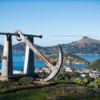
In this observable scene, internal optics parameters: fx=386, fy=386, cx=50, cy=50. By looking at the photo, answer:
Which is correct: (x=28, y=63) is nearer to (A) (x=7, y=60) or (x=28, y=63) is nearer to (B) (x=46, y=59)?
(A) (x=7, y=60)

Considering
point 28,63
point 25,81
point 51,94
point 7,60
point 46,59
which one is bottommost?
point 51,94

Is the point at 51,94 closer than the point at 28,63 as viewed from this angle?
Yes

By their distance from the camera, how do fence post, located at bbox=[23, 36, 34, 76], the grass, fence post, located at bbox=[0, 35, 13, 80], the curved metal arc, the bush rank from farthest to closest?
fence post, located at bbox=[23, 36, 34, 76], fence post, located at bbox=[0, 35, 13, 80], the curved metal arc, the bush, the grass

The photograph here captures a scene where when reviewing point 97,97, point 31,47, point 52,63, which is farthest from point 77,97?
point 31,47

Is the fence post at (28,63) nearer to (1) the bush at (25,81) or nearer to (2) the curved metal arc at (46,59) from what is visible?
(2) the curved metal arc at (46,59)

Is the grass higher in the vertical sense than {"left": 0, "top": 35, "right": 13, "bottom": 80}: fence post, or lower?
lower

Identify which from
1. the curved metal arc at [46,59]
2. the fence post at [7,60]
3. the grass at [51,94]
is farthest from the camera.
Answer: the fence post at [7,60]

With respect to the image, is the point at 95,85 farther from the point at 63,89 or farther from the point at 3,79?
the point at 3,79

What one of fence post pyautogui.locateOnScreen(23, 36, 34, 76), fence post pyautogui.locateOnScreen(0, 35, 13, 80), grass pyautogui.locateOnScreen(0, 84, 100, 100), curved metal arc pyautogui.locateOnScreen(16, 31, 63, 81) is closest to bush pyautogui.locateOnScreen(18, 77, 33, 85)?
curved metal arc pyautogui.locateOnScreen(16, 31, 63, 81)

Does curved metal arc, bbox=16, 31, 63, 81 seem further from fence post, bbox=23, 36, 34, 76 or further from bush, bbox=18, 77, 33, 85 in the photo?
bush, bbox=18, 77, 33, 85

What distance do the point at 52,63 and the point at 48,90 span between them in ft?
26.2

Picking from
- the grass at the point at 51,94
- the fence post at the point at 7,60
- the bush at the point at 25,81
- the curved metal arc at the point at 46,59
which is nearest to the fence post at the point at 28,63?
the curved metal arc at the point at 46,59

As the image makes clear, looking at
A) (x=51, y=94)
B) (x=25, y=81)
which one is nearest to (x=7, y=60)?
(x=25, y=81)

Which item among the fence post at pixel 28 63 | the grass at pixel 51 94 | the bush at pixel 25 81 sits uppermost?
the fence post at pixel 28 63
